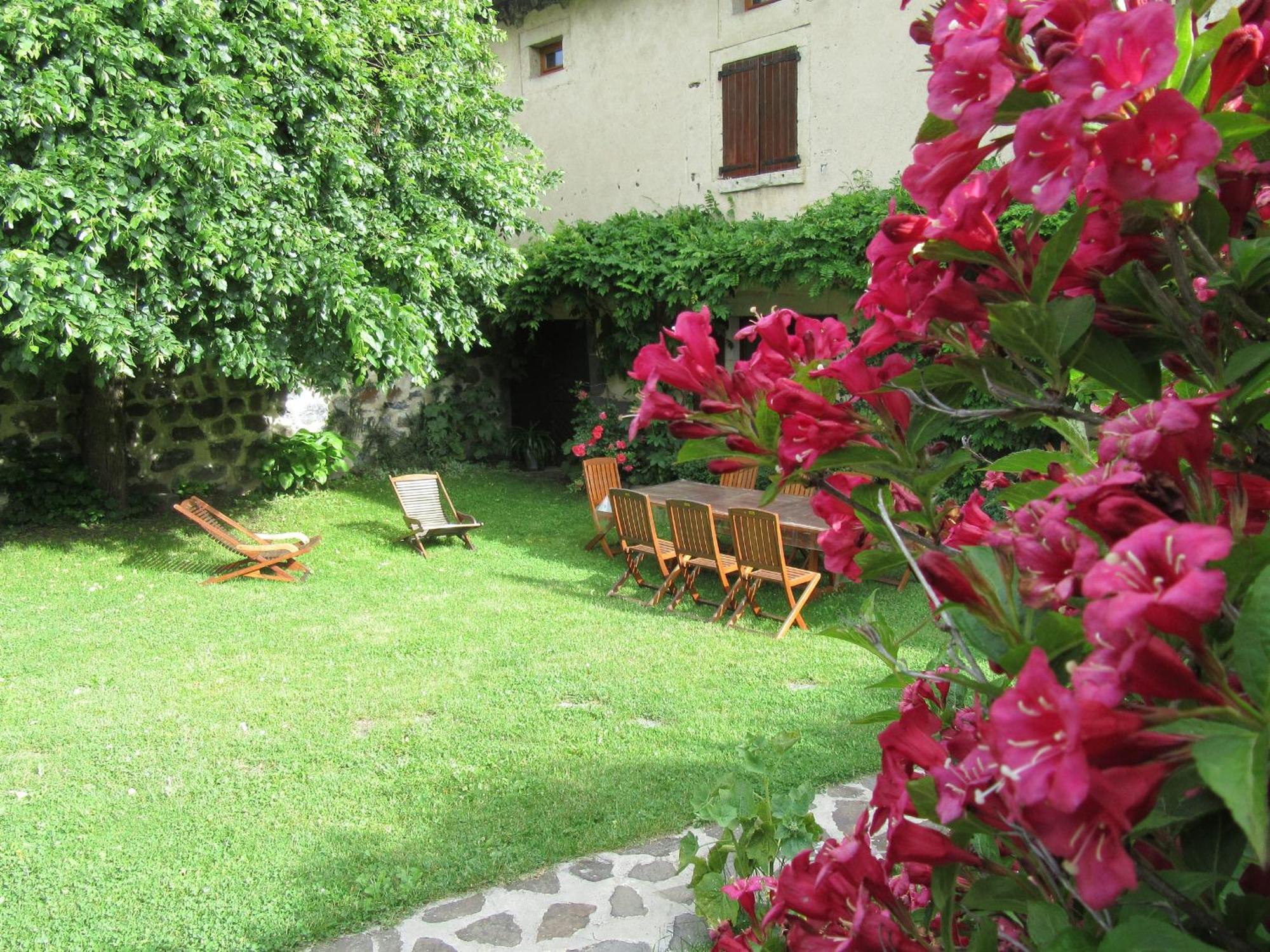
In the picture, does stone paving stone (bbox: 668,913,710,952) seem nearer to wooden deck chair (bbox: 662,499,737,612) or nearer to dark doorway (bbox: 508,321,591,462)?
wooden deck chair (bbox: 662,499,737,612)

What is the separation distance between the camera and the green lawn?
3715mm

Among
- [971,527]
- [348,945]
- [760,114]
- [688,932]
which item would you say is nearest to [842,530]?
[971,527]

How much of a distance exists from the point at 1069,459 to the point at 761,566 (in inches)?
228

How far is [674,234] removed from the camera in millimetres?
10148

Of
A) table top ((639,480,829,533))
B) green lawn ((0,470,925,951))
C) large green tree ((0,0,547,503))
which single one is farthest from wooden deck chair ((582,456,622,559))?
large green tree ((0,0,547,503))

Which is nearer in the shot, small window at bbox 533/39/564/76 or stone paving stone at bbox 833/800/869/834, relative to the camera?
stone paving stone at bbox 833/800/869/834

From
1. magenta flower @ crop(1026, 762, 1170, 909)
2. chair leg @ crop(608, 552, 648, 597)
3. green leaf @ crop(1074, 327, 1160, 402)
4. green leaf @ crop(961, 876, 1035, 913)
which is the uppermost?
green leaf @ crop(1074, 327, 1160, 402)

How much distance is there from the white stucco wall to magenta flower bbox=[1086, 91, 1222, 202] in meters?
7.72

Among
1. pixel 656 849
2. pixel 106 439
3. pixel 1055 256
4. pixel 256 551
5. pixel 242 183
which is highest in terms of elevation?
pixel 242 183

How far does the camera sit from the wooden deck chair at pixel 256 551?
802 centimetres

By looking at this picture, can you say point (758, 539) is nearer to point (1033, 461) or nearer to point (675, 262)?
point (675, 262)

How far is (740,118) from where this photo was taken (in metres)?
10.0

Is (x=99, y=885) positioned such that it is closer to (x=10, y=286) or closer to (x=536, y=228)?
(x=10, y=286)

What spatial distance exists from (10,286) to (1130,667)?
715 centimetres
